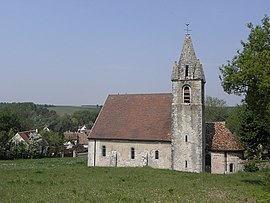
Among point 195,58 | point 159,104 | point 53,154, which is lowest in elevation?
point 53,154

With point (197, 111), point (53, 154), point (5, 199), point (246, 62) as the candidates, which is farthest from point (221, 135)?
point (53, 154)

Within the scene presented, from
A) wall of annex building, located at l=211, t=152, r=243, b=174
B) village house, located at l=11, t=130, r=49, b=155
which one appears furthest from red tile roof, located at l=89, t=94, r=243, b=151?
village house, located at l=11, t=130, r=49, b=155

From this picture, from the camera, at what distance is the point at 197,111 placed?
37.5m

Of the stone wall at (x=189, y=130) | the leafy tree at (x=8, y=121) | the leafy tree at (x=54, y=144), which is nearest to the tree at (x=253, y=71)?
the stone wall at (x=189, y=130)

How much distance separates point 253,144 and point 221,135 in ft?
26.4

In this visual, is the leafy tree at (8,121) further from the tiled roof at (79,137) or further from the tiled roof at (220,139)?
the tiled roof at (220,139)

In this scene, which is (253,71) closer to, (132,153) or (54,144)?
(132,153)

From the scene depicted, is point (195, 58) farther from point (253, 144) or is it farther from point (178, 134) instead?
point (253, 144)

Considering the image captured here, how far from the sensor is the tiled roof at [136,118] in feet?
131

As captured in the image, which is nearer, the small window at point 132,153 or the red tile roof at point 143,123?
the red tile roof at point 143,123

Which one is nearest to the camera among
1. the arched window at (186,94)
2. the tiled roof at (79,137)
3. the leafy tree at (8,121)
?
the arched window at (186,94)

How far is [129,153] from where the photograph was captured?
40781 millimetres

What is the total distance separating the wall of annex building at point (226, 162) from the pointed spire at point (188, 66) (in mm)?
8326

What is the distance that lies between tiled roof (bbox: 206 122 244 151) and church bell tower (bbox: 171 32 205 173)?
1.57m
